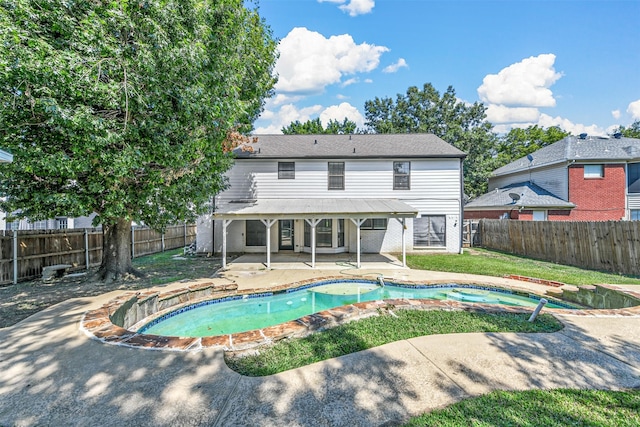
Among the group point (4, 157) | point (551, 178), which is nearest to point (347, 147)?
point (4, 157)

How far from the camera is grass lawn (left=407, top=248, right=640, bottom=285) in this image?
880cm

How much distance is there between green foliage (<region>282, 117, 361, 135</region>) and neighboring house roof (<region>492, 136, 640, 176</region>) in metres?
20.5

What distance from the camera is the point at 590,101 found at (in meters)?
18.1

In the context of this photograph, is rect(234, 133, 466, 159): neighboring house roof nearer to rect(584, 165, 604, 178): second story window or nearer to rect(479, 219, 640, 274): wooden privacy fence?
rect(479, 219, 640, 274): wooden privacy fence

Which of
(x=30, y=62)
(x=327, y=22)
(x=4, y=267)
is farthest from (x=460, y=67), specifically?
(x=4, y=267)

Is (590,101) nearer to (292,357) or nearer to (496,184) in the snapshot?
(496,184)

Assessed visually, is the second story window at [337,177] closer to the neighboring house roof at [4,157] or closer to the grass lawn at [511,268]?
the grass lawn at [511,268]

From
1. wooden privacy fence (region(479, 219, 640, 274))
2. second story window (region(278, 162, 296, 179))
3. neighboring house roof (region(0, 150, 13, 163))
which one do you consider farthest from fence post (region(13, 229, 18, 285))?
wooden privacy fence (region(479, 219, 640, 274))

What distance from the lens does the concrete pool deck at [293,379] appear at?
2.67 meters

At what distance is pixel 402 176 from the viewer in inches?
577

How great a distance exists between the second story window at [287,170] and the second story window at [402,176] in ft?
17.2

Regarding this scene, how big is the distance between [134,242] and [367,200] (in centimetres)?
1155

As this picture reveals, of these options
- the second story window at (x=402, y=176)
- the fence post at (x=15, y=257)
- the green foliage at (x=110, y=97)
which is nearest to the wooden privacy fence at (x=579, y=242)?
the second story window at (x=402, y=176)

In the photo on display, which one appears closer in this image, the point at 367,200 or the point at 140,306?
the point at 140,306
